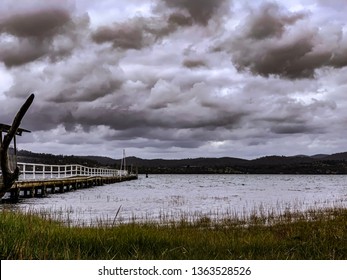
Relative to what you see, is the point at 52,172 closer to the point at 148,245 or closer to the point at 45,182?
the point at 45,182

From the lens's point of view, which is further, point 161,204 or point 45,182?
point 45,182

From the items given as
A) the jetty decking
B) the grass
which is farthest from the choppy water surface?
the grass

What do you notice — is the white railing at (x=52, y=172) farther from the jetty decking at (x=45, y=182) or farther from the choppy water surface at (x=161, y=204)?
the choppy water surface at (x=161, y=204)

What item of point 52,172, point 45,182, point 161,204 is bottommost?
point 161,204

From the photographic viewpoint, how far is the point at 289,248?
9.16m

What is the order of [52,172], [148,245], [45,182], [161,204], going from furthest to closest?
1. [52,172]
2. [45,182]
3. [161,204]
4. [148,245]

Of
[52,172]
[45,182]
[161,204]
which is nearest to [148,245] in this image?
[161,204]

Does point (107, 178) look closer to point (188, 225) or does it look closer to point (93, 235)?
point (188, 225)

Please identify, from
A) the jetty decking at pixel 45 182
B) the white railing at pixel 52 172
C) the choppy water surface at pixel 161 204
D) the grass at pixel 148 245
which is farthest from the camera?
the white railing at pixel 52 172

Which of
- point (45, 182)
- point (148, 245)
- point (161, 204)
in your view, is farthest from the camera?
point (45, 182)

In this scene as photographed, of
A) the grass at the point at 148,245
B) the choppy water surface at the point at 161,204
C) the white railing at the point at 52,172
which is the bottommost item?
the choppy water surface at the point at 161,204

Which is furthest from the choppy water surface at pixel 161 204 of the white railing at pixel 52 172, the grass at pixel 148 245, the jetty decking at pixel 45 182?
the white railing at pixel 52 172

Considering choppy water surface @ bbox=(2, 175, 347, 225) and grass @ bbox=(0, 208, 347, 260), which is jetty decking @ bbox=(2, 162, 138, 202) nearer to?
choppy water surface @ bbox=(2, 175, 347, 225)
